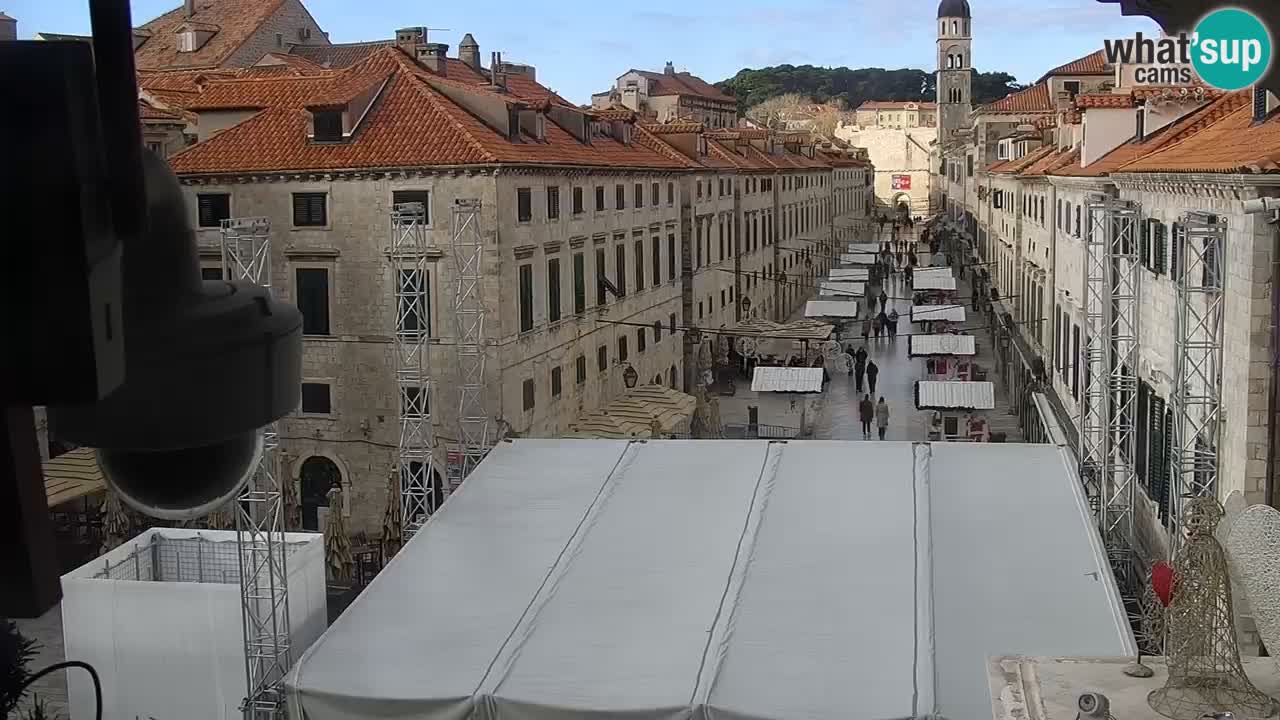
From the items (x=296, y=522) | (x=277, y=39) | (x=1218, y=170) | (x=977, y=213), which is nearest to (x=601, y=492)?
(x=1218, y=170)

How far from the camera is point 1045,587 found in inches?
466

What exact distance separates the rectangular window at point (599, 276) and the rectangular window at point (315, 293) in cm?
687

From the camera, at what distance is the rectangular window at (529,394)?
78.9 ft

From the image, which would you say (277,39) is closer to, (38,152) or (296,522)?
(296,522)

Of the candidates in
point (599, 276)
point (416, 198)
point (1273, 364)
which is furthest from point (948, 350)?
point (1273, 364)

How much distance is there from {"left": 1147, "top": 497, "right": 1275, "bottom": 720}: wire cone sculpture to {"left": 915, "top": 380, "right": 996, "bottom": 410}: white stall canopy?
19895 millimetres

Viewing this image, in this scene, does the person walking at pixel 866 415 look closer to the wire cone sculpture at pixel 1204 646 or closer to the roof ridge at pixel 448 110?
the roof ridge at pixel 448 110

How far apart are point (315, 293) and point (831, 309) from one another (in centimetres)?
2237

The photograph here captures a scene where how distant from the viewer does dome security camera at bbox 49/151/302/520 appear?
145 cm

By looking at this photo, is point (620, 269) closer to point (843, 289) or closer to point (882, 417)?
point (882, 417)

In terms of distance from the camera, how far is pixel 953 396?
27.1 m

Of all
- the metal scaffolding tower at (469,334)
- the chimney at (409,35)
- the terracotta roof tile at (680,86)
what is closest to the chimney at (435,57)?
the chimney at (409,35)

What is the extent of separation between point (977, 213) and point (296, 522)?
43088 millimetres

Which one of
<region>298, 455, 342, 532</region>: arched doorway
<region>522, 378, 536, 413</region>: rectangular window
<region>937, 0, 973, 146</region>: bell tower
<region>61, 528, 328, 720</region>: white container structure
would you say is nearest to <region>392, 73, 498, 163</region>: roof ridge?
<region>522, 378, 536, 413</region>: rectangular window
